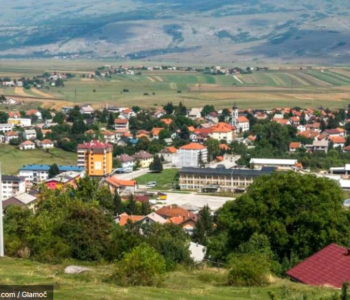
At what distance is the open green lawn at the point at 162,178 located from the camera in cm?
2421

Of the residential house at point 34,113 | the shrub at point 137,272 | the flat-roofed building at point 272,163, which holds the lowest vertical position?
the residential house at point 34,113

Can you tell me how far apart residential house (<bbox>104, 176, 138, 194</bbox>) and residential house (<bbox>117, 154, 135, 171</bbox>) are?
3.79 meters

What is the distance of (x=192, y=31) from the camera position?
119188 mm

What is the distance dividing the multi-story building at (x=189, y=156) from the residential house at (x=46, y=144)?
17.2 feet

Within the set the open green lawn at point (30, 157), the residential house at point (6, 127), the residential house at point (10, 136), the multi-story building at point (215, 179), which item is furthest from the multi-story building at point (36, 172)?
the residential house at point (6, 127)

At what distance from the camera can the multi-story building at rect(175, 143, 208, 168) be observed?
2822cm

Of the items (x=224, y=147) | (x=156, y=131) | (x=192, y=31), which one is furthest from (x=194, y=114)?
(x=192, y=31)

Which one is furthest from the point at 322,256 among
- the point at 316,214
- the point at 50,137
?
the point at 50,137

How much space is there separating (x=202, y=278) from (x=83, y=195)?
17.6ft

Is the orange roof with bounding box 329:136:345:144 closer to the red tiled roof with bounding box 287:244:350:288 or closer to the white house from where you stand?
the white house

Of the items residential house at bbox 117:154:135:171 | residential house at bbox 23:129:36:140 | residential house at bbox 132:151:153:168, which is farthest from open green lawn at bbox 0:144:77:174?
residential house at bbox 132:151:153:168

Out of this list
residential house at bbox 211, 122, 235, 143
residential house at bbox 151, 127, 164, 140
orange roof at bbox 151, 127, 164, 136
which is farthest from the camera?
orange roof at bbox 151, 127, 164, 136

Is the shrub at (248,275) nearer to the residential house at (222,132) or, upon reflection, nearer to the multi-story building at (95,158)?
the multi-story building at (95,158)

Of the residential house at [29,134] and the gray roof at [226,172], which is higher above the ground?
the gray roof at [226,172]
